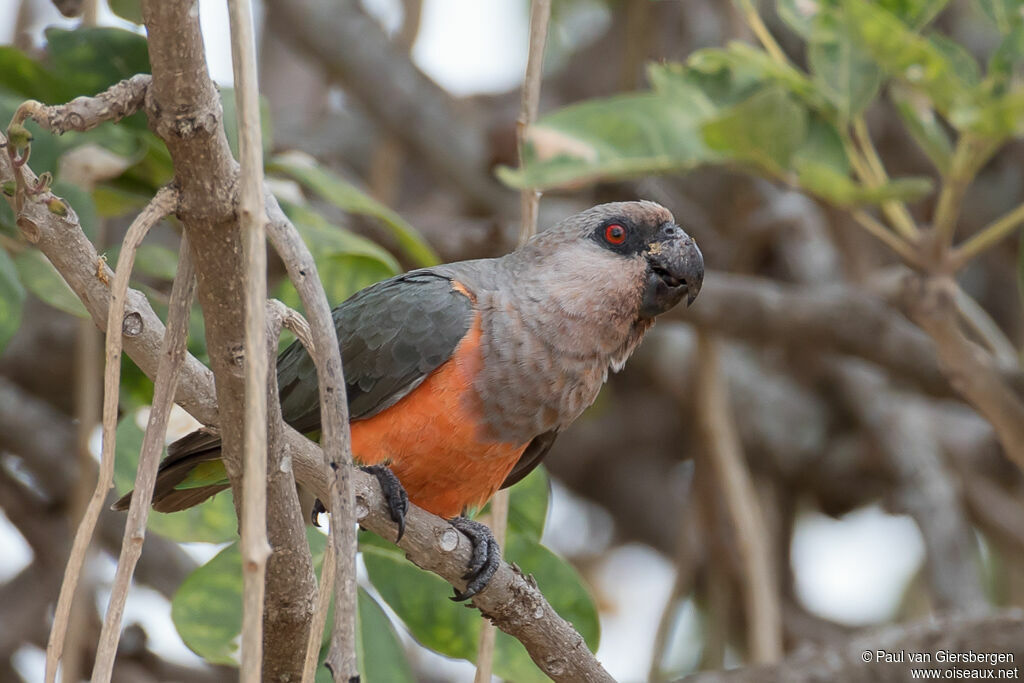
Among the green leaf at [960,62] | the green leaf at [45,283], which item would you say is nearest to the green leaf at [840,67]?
the green leaf at [960,62]

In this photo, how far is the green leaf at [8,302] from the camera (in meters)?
2.33

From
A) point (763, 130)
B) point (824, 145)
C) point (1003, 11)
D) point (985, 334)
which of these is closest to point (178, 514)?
point (763, 130)

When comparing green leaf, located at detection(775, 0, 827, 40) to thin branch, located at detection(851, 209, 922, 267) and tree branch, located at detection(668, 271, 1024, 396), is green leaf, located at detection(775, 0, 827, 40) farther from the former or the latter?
tree branch, located at detection(668, 271, 1024, 396)

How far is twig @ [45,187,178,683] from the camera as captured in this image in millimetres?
1312

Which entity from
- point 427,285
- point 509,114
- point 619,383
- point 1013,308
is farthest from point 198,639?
point 1013,308

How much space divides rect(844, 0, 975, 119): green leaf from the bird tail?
1.92 meters

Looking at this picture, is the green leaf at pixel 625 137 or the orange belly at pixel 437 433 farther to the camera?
the green leaf at pixel 625 137

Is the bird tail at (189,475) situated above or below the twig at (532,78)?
below

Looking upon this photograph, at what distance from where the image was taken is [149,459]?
138 cm

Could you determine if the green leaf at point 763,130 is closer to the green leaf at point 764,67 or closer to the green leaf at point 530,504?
the green leaf at point 764,67

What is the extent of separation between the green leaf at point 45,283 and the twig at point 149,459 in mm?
1260

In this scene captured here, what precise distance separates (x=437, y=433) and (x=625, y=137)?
49.7 inches

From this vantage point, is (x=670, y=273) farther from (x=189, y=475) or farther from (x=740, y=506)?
(x=740, y=506)

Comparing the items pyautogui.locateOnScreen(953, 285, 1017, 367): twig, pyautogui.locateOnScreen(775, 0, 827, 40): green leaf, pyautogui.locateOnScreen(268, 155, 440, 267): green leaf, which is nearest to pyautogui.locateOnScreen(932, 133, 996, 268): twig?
pyautogui.locateOnScreen(775, 0, 827, 40): green leaf
